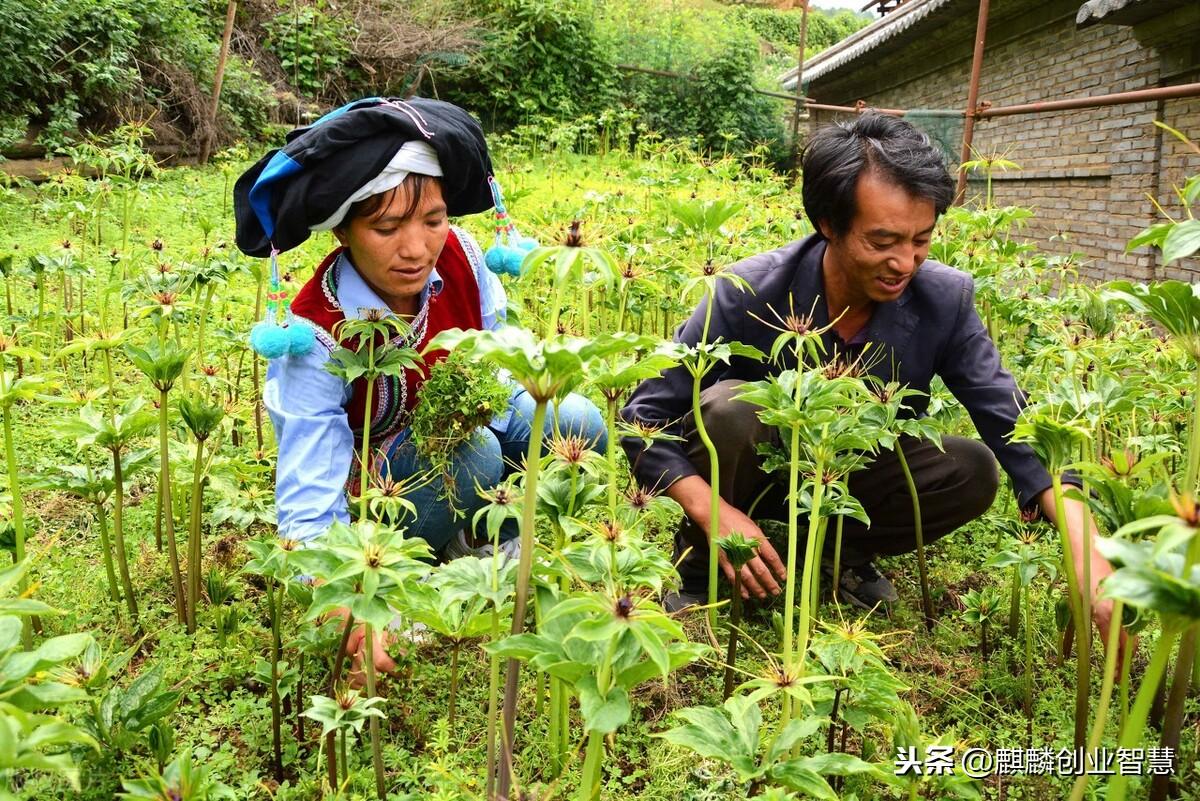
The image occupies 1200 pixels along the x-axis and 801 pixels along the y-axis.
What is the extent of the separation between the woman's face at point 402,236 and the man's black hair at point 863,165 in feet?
3.32

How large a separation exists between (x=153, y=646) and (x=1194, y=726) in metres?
2.44

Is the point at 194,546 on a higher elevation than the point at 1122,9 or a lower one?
lower

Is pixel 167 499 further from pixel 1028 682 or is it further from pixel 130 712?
pixel 1028 682

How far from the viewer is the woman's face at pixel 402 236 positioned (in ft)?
6.73

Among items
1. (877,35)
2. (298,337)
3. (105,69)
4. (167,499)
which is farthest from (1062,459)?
(877,35)

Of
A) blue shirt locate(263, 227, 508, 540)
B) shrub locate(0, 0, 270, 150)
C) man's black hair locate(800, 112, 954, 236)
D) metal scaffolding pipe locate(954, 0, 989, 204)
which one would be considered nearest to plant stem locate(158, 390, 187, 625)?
blue shirt locate(263, 227, 508, 540)

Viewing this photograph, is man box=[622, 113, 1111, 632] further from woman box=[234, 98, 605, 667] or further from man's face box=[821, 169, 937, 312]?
woman box=[234, 98, 605, 667]

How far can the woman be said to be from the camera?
6.43 feet

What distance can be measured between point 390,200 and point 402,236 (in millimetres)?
90

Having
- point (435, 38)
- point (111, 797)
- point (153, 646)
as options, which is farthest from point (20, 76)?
point (111, 797)

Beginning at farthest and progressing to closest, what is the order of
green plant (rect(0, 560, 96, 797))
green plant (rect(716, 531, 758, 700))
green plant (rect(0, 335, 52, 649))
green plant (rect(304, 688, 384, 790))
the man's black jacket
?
the man's black jacket
green plant (rect(716, 531, 758, 700))
green plant (rect(0, 335, 52, 649))
green plant (rect(304, 688, 384, 790))
green plant (rect(0, 560, 96, 797))

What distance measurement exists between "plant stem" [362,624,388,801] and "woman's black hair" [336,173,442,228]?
0.99m

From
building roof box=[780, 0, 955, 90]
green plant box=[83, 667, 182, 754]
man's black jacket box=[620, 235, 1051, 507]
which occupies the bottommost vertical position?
green plant box=[83, 667, 182, 754]

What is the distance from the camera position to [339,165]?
195 cm
